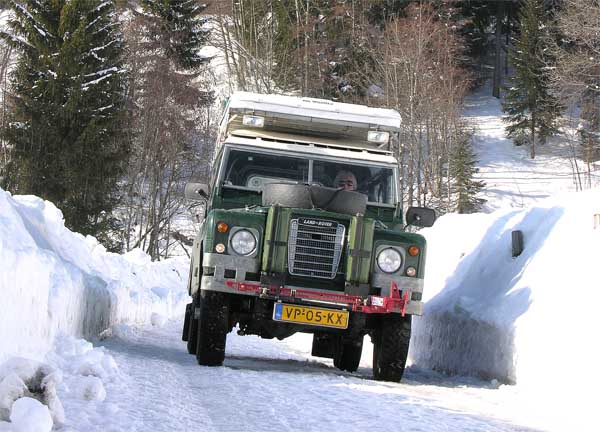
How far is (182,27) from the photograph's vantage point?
169 feet

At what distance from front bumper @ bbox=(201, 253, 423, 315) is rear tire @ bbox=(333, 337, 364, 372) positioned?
1.70m

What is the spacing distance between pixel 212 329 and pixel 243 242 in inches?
36.5

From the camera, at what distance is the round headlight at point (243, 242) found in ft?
30.9

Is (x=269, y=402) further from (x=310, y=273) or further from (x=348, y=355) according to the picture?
(x=348, y=355)

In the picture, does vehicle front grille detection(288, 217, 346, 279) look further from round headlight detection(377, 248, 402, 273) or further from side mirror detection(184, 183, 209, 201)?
side mirror detection(184, 183, 209, 201)

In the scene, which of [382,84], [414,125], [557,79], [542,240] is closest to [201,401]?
[542,240]

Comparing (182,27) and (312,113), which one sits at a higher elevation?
(182,27)

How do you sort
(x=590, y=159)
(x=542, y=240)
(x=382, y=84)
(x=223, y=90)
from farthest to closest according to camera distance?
1. (x=223, y=90)
2. (x=590, y=159)
3. (x=382, y=84)
4. (x=542, y=240)

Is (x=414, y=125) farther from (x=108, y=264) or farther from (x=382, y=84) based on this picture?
(x=108, y=264)

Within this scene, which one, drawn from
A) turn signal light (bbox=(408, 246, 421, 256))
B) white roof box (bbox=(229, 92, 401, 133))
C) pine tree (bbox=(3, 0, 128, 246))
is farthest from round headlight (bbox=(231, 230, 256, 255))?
pine tree (bbox=(3, 0, 128, 246))

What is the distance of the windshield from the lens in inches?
425

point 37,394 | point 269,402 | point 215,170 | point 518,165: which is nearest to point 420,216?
point 215,170

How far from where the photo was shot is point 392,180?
11.0m

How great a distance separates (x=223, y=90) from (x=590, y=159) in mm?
23988
